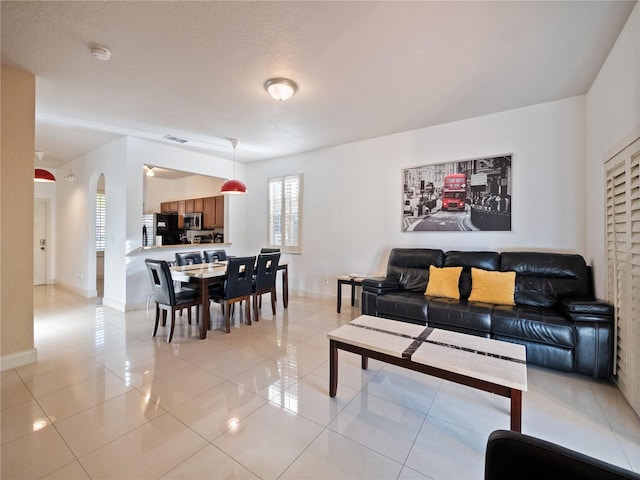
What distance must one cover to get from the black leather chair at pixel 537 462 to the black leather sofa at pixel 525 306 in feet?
7.20

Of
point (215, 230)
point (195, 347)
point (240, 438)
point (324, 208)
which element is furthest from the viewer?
point (215, 230)

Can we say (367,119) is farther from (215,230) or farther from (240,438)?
(215,230)

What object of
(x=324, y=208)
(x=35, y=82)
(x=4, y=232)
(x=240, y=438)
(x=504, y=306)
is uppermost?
(x=35, y=82)

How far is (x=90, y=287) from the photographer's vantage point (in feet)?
17.9

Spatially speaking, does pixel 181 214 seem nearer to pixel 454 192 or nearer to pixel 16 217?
pixel 16 217

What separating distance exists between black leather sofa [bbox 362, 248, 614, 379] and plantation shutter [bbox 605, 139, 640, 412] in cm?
13

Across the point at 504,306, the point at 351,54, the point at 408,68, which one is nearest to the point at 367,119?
the point at 408,68

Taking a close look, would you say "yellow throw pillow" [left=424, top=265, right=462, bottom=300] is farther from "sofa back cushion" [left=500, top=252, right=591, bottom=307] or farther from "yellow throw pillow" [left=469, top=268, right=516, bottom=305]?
"sofa back cushion" [left=500, top=252, right=591, bottom=307]

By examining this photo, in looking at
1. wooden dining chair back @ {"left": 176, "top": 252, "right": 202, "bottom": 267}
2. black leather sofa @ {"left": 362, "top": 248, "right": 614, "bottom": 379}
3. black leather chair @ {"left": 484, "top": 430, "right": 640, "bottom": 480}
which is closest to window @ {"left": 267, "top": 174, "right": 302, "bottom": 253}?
wooden dining chair back @ {"left": 176, "top": 252, "right": 202, "bottom": 267}

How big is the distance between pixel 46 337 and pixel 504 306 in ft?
17.6

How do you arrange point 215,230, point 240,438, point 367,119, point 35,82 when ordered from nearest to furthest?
point 240,438
point 35,82
point 367,119
point 215,230

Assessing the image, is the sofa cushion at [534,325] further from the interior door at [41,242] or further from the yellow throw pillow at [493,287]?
the interior door at [41,242]

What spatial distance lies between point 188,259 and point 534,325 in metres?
4.68

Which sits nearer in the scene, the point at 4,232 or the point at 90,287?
the point at 4,232
